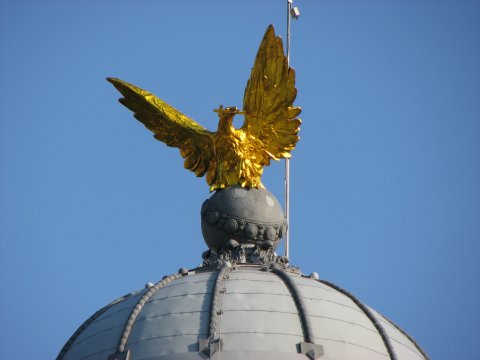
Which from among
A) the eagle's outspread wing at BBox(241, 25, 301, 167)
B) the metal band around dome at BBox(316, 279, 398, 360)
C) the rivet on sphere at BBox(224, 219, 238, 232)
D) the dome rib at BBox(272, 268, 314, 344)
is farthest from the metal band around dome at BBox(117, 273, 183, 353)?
the eagle's outspread wing at BBox(241, 25, 301, 167)

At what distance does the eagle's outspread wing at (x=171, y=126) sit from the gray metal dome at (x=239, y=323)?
5.43m

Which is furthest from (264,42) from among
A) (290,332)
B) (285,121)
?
(290,332)

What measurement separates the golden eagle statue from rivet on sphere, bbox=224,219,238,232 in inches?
65.3

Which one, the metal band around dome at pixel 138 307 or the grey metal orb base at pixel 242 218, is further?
the grey metal orb base at pixel 242 218

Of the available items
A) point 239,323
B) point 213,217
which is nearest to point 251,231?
point 213,217

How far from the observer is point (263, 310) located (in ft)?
211

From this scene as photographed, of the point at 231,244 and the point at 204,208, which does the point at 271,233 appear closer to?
the point at 231,244

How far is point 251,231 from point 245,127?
4097mm

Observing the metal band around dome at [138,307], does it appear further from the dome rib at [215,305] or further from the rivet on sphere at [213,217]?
the rivet on sphere at [213,217]

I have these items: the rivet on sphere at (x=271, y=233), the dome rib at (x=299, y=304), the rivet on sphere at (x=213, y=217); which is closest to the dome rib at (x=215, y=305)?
the dome rib at (x=299, y=304)

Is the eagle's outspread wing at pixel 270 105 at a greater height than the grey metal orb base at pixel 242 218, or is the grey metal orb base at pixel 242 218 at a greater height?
the eagle's outspread wing at pixel 270 105

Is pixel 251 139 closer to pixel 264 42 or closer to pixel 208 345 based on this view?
pixel 264 42

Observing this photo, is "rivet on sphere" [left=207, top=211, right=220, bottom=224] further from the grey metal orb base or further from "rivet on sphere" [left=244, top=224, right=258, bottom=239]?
"rivet on sphere" [left=244, top=224, right=258, bottom=239]

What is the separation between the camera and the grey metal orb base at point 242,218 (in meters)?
70.2
